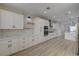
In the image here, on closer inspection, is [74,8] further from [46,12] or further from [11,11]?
[11,11]

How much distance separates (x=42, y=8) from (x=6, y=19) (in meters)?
0.85

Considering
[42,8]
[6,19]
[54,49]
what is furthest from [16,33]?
[54,49]

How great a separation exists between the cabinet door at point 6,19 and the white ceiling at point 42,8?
14cm

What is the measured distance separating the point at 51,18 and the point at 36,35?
535 mm

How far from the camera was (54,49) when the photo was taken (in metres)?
2.74

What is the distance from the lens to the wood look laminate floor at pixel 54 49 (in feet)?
8.81

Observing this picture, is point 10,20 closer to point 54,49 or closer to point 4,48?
point 4,48

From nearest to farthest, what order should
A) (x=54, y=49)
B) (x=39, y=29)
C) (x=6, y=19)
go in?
1. (x=6, y=19)
2. (x=54, y=49)
3. (x=39, y=29)

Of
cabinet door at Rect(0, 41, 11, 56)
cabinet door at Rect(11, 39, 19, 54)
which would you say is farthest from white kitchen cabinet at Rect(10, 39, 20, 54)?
cabinet door at Rect(0, 41, 11, 56)

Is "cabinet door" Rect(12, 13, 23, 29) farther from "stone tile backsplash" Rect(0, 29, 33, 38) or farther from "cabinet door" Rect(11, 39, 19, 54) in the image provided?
"cabinet door" Rect(11, 39, 19, 54)

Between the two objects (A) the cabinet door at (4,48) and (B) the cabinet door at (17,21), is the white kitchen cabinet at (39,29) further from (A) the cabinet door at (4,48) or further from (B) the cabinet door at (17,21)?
(A) the cabinet door at (4,48)

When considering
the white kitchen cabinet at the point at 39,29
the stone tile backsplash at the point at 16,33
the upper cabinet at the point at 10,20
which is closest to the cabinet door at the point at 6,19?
the upper cabinet at the point at 10,20

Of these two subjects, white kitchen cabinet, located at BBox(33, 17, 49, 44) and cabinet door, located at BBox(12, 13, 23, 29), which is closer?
cabinet door, located at BBox(12, 13, 23, 29)

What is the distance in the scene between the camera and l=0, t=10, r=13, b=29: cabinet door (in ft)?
8.44
